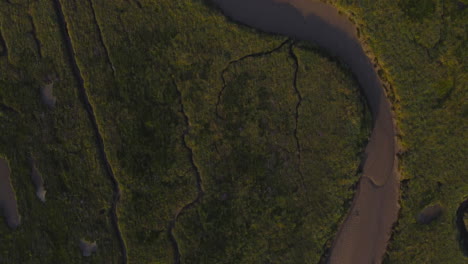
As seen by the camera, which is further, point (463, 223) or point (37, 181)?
point (463, 223)

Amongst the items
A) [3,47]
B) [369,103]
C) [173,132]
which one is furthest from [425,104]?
[3,47]

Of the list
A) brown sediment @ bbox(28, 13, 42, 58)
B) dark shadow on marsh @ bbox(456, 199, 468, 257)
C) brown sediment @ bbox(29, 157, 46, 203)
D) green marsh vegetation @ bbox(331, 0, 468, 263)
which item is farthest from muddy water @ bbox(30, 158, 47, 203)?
dark shadow on marsh @ bbox(456, 199, 468, 257)

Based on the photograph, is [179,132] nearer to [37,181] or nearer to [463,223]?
[37,181]

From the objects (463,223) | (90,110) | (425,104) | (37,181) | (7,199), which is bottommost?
(7,199)

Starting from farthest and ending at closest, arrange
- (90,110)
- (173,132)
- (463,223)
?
(463,223)
(90,110)
(173,132)

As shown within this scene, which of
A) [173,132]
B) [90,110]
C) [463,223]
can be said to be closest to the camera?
[173,132]

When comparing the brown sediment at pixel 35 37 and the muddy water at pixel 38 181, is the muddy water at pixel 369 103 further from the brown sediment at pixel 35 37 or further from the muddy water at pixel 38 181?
the muddy water at pixel 38 181

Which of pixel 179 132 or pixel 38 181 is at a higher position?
pixel 179 132
